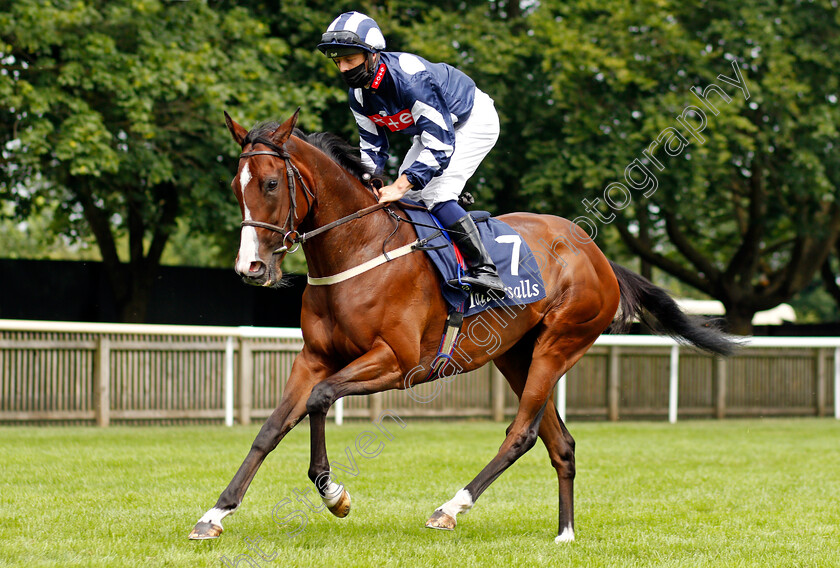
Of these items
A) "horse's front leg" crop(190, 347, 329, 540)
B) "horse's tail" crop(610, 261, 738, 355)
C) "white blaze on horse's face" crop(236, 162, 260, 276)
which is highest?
"white blaze on horse's face" crop(236, 162, 260, 276)

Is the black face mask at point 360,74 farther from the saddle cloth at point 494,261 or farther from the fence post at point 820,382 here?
the fence post at point 820,382

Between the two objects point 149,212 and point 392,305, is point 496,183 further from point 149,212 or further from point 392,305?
point 392,305

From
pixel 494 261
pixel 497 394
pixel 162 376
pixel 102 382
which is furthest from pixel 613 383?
pixel 494 261

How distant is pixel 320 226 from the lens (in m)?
4.83

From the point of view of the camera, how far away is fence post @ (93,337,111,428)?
11.2 metres

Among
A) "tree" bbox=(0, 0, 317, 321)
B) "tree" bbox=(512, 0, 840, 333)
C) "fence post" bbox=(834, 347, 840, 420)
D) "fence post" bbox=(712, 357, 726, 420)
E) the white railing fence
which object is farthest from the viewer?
"fence post" bbox=(712, 357, 726, 420)

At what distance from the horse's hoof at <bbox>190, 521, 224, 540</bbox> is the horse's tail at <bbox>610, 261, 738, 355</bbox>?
3.22m

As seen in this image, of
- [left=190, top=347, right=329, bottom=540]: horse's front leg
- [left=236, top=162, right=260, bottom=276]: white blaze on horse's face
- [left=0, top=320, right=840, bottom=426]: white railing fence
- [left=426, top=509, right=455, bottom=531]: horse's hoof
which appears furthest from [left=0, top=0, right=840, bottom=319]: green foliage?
[left=426, top=509, right=455, bottom=531]: horse's hoof

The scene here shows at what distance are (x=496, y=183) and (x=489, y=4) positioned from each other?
343 centimetres

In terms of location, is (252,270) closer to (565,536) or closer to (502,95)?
→ (565,536)

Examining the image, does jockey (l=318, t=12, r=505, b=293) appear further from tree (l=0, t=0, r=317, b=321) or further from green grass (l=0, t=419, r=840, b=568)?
tree (l=0, t=0, r=317, b=321)

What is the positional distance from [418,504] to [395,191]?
228 centimetres

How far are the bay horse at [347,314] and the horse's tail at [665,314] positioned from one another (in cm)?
95

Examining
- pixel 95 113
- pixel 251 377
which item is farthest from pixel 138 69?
pixel 251 377
